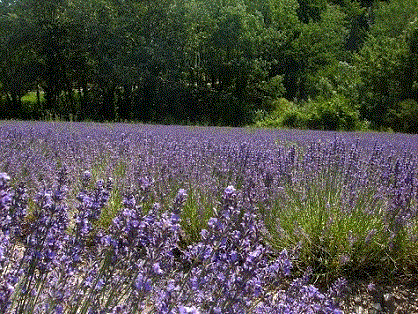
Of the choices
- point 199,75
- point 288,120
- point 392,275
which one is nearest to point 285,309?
point 392,275

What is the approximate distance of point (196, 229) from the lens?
144 inches

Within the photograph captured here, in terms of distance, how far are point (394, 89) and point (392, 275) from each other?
17.3 metres

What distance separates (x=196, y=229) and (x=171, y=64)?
17.5 m

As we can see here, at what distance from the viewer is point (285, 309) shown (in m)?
1.94

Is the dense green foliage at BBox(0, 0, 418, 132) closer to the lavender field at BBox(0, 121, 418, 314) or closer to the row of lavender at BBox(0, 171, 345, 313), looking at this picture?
the lavender field at BBox(0, 121, 418, 314)

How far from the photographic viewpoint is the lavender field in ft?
5.34

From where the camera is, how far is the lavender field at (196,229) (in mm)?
1629

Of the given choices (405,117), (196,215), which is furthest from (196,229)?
(405,117)

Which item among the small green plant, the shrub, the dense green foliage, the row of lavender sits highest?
the dense green foliage

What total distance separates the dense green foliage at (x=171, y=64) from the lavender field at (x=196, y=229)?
13.8 metres

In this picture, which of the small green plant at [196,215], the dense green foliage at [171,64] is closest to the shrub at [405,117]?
the dense green foliage at [171,64]

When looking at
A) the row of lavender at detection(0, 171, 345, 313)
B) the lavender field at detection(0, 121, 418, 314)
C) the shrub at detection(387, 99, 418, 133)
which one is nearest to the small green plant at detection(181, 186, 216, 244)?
the lavender field at detection(0, 121, 418, 314)

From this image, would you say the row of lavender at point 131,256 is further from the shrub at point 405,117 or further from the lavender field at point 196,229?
the shrub at point 405,117

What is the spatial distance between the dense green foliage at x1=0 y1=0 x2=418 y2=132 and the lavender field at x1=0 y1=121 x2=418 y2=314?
45.4ft
